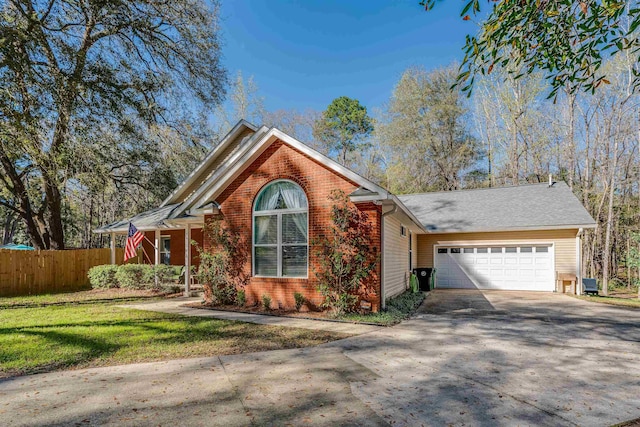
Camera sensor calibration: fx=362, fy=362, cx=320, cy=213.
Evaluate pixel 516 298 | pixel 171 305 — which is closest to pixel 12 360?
pixel 171 305

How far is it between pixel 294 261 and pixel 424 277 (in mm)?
7864

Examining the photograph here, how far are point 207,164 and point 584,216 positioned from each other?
48.0 feet

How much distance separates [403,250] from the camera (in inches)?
521

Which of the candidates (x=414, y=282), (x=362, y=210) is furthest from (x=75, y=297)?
(x=414, y=282)

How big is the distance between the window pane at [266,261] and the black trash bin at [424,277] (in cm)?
765

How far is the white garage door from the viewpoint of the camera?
14812mm

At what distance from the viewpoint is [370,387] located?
433cm

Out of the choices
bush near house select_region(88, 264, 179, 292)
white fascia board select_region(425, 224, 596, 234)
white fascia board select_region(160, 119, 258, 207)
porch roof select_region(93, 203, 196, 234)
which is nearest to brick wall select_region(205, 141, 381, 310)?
white fascia board select_region(160, 119, 258, 207)

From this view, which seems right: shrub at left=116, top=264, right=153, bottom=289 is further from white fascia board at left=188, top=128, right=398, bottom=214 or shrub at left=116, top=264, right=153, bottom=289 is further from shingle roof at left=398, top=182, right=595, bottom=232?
shingle roof at left=398, top=182, right=595, bottom=232

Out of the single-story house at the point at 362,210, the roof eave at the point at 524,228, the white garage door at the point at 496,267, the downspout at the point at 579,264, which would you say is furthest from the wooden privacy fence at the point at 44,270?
the downspout at the point at 579,264

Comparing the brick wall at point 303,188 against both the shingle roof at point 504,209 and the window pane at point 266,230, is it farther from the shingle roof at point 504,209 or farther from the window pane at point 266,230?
the shingle roof at point 504,209

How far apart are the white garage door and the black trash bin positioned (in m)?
1.61

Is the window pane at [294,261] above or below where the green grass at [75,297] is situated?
above

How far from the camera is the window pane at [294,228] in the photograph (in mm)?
9398
